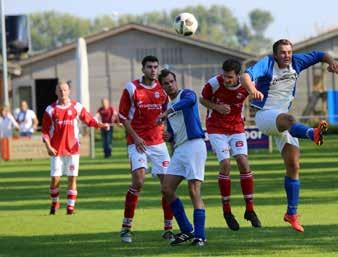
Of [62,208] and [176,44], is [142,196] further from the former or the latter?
[176,44]

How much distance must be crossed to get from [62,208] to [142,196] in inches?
82.0

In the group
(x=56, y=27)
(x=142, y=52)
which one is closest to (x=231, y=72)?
(x=142, y=52)

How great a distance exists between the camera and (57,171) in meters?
17.8

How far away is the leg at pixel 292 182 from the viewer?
1384 centimetres

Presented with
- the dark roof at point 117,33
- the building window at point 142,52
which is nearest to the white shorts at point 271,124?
the dark roof at point 117,33

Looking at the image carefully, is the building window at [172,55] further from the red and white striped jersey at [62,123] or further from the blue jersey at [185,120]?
the blue jersey at [185,120]

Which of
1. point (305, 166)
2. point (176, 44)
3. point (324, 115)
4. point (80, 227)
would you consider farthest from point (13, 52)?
point (80, 227)

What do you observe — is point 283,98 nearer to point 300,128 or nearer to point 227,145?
point 300,128

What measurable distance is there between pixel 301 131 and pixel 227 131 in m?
2.07

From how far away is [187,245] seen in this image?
510 inches

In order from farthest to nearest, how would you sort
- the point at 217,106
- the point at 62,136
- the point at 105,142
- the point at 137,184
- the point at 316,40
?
the point at 316,40
the point at 105,142
the point at 62,136
the point at 217,106
the point at 137,184

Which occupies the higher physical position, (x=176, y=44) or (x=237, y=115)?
(x=176, y=44)

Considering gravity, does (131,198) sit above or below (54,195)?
above

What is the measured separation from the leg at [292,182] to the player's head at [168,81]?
1.73m
